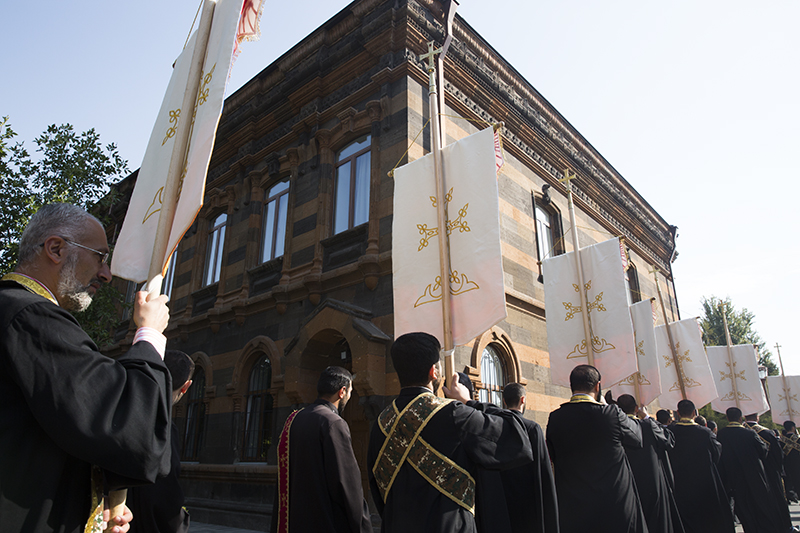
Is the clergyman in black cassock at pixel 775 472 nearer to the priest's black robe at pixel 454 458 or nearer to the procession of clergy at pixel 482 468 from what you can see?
the procession of clergy at pixel 482 468

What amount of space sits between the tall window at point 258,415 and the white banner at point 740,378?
41.6 feet

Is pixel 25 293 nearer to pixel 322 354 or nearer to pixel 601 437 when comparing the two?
pixel 601 437

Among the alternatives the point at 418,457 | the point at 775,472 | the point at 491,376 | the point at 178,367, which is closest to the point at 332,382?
the point at 178,367

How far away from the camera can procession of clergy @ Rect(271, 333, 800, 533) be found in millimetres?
2709

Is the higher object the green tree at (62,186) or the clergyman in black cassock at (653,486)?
the green tree at (62,186)

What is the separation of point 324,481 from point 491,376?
6.63 meters

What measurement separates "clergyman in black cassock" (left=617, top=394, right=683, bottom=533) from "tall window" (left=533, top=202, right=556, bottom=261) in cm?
641

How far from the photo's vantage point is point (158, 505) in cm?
333

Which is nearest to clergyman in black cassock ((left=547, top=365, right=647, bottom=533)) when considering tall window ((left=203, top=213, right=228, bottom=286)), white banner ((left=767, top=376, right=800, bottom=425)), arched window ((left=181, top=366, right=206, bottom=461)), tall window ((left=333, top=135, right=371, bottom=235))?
tall window ((left=333, top=135, right=371, bottom=235))

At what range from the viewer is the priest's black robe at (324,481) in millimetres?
3773

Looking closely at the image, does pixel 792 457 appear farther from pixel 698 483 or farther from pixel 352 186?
pixel 352 186

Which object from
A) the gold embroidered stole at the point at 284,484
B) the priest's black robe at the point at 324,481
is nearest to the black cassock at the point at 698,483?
the priest's black robe at the point at 324,481

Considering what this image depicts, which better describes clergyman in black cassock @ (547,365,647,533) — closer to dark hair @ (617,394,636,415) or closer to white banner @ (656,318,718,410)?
dark hair @ (617,394,636,415)

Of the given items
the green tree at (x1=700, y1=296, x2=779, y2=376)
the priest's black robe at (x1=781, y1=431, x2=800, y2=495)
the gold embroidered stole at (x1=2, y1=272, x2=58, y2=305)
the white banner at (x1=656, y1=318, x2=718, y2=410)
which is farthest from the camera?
the green tree at (x1=700, y1=296, x2=779, y2=376)
